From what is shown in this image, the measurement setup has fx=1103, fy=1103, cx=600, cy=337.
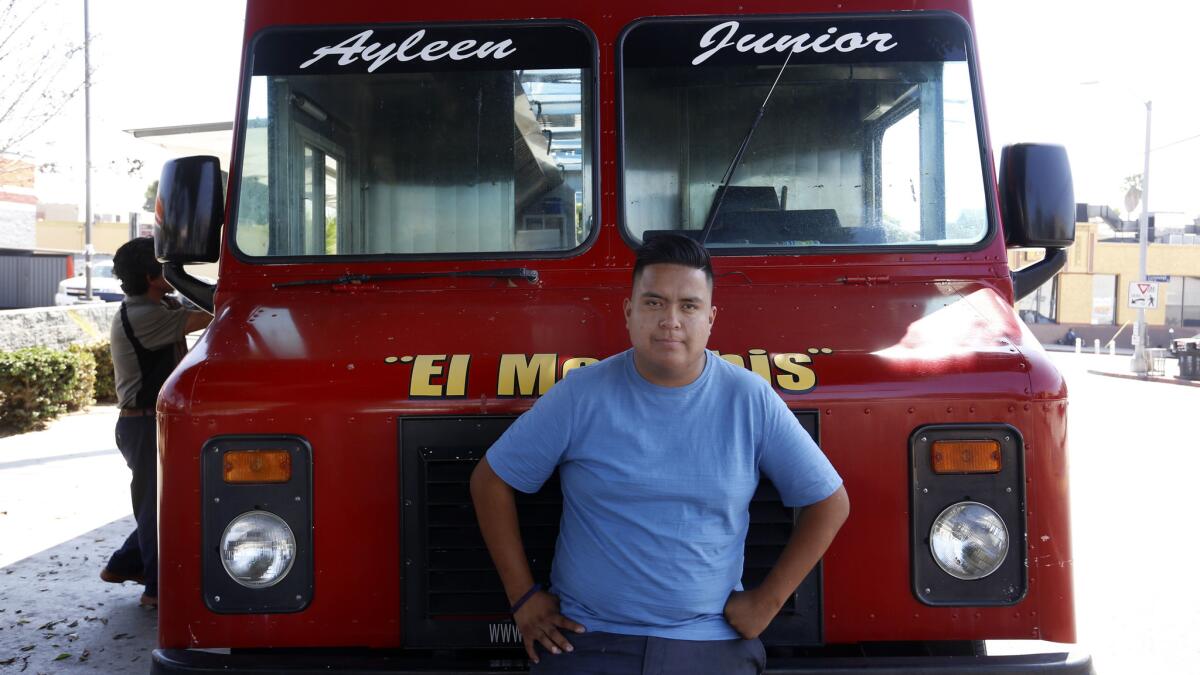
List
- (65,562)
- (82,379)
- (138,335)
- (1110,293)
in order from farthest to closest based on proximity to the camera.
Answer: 1. (1110,293)
2. (82,379)
3. (65,562)
4. (138,335)

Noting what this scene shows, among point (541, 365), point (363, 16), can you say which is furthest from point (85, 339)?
point (541, 365)

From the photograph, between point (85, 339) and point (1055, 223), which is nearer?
point (1055, 223)

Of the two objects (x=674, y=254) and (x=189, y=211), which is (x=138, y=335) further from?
(x=674, y=254)

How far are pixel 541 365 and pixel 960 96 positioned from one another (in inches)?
69.4

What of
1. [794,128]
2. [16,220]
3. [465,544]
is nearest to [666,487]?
[465,544]

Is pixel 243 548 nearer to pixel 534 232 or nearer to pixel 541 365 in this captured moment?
pixel 541 365

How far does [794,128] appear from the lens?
3.72 metres

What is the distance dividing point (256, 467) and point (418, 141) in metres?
1.38

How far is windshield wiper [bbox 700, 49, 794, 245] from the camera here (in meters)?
Result: 3.60

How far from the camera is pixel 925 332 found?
3139 millimetres

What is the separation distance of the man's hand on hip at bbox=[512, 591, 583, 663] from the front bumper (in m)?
0.28

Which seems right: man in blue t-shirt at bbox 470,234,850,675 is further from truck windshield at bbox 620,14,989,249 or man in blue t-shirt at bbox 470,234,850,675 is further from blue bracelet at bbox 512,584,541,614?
truck windshield at bbox 620,14,989,249

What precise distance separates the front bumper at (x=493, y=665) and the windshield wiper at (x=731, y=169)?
143 centimetres

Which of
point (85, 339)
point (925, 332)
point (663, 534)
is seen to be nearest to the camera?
point (663, 534)
